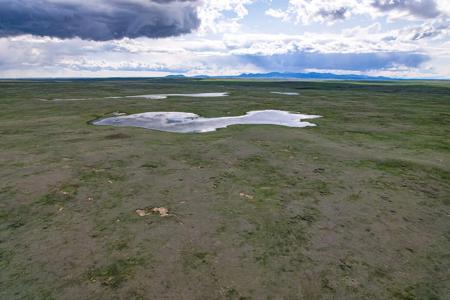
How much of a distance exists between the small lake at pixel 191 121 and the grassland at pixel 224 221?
1179cm

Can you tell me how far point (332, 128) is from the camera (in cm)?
3850

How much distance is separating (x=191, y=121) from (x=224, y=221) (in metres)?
31.9

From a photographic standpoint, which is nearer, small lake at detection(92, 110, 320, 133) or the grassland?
the grassland

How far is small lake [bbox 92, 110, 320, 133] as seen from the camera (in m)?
40.3

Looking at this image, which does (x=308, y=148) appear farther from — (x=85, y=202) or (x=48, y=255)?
(x=48, y=255)

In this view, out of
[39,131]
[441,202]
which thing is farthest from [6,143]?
[441,202]

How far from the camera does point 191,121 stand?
148 feet

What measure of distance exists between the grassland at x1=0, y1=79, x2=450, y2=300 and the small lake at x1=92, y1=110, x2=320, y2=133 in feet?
38.7

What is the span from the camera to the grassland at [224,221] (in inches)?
393

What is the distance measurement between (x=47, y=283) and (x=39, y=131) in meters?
29.9

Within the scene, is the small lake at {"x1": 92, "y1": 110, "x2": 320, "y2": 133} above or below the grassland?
above

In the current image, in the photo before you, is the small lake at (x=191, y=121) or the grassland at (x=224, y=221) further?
the small lake at (x=191, y=121)

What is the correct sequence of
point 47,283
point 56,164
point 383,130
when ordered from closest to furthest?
1. point 47,283
2. point 56,164
3. point 383,130

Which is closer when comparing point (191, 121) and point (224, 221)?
point (224, 221)
